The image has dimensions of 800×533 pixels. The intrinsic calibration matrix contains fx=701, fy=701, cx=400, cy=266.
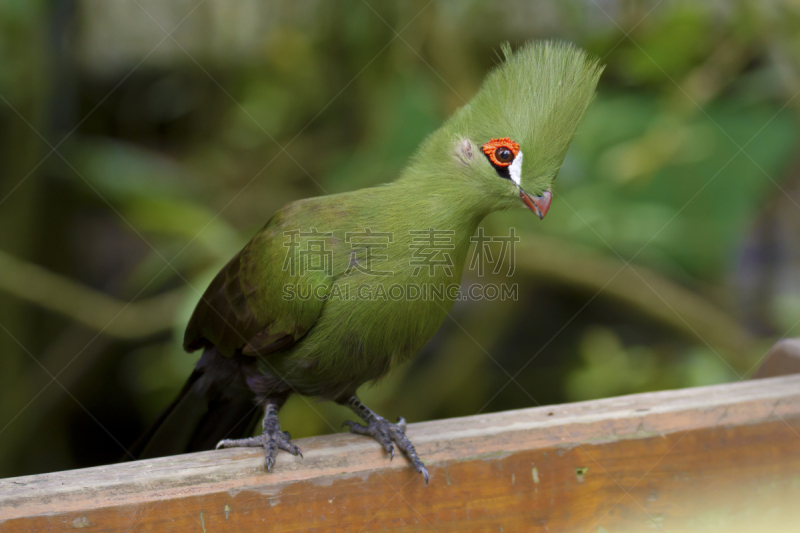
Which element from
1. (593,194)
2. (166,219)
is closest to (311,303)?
(166,219)

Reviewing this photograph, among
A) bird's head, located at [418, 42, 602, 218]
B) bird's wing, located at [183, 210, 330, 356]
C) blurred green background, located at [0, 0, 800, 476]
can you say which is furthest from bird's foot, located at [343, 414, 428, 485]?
blurred green background, located at [0, 0, 800, 476]

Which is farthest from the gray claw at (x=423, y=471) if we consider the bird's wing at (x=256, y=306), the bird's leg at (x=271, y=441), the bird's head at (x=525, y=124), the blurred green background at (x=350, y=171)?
the blurred green background at (x=350, y=171)

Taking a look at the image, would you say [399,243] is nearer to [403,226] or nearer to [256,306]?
[403,226]

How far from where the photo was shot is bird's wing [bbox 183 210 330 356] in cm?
155

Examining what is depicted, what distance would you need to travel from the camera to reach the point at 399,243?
150cm

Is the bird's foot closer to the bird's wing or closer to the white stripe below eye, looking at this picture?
the bird's wing

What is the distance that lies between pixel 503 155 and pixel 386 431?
67 centimetres

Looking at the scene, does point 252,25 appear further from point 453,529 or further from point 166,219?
point 453,529

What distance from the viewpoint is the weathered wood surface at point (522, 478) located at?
121 centimetres

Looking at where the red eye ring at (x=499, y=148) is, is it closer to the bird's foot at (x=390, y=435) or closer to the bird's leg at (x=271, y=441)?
the bird's foot at (x=390, y=435)

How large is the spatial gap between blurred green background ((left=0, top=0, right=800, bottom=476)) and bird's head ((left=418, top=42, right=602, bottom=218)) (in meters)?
0.89

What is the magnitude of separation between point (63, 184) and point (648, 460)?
94.6 inches

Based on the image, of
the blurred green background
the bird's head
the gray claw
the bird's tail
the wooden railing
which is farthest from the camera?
the blurred green background

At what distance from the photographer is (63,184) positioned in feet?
9.16
